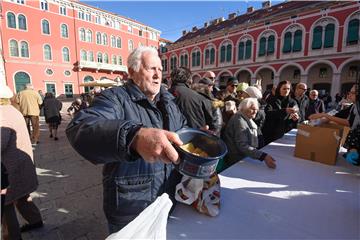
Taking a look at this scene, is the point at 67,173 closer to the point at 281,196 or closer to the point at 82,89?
the point at 281,196

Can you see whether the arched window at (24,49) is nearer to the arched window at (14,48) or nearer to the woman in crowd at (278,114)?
the arched window at (14,48)

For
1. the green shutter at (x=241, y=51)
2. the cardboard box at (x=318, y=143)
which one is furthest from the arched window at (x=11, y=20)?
the cardboard box at (x=318, y=143)

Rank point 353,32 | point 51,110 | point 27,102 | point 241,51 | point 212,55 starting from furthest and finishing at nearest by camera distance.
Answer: point 212,55 → point 241,51 → point 353,32 → point 51,110 → point 27,102

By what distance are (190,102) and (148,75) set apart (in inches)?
54.2

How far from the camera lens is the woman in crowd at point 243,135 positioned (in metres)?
2.14

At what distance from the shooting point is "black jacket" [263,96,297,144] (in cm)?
343

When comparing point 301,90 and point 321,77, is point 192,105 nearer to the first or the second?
point 301,90

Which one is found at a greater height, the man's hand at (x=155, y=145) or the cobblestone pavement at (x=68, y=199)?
the man's hand at (x=155, y=145)

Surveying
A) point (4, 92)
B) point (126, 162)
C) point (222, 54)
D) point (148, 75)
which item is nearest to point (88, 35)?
point (222, 54)

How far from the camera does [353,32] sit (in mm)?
15938

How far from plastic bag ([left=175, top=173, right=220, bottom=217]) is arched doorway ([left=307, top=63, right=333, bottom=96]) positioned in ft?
71.1

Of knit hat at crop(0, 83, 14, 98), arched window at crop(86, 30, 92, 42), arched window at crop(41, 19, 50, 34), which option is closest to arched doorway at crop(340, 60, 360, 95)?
knit hat at crop(0, 83, 14, 98)

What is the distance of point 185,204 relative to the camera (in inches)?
50.6

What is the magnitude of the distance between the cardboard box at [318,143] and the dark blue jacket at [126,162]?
1664 mm
